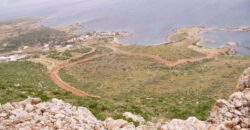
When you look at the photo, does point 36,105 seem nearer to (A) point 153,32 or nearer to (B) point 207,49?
(B) point 207,49

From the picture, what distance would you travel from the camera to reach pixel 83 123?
15969 mm

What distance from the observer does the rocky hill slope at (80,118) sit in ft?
50.1

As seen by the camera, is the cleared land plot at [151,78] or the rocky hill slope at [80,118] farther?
the cleared land plot at [151,78]

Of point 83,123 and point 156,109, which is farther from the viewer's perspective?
point 156,109

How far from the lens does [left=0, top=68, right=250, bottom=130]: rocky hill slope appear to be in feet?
50.1

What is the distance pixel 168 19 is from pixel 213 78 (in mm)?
125486

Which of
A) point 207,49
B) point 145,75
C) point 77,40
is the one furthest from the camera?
point 77,40

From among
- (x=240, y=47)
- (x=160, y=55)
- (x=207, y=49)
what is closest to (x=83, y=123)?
(x=160, y=55)

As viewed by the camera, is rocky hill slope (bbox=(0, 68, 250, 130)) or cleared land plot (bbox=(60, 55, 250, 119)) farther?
cleared land plot (bbox=(60, 55, 250, 119))

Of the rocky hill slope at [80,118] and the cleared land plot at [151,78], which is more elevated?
the rocky hill slope at [80,118]

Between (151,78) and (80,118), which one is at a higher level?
(80,118)

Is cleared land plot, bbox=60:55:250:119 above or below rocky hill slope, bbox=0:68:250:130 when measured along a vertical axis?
below

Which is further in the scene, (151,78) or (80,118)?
(151,78)

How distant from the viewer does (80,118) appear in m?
16.5
